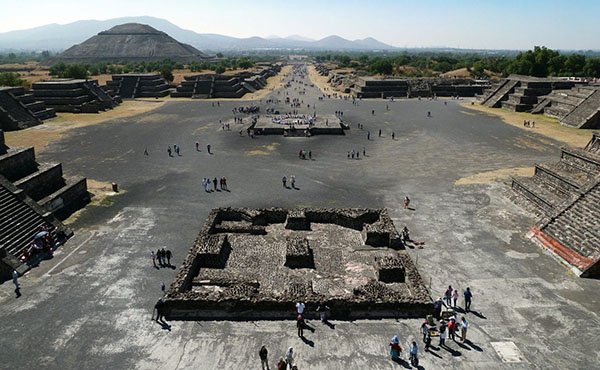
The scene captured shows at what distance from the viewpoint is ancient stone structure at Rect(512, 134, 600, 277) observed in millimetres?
20047

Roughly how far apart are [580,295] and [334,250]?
38.7 feet

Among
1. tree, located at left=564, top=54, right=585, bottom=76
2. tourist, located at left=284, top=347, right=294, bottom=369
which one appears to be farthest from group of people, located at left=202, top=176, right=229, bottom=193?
tree, located at left=564, top=54, right=585, bottom=76

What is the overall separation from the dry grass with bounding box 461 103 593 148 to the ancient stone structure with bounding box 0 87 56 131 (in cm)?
7182

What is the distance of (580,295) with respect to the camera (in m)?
17.4

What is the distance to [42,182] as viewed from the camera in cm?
2683

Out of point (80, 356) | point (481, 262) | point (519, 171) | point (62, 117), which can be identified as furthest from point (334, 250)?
point (62, 117)

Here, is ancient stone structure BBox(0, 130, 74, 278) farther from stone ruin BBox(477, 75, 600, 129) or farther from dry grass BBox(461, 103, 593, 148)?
stone ruin BBox(477, 75, 600, 129)

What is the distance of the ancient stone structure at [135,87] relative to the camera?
8962 centimetres

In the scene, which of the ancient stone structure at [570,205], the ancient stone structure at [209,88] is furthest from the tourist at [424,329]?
the ancient stone structure at [209,88]

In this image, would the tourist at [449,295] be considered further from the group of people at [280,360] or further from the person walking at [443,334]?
the group of people at [280,360]

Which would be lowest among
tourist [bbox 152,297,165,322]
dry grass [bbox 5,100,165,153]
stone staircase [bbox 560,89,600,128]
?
tourist [bbox 152,297,165,322]

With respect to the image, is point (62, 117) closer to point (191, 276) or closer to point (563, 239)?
point (191, 276)

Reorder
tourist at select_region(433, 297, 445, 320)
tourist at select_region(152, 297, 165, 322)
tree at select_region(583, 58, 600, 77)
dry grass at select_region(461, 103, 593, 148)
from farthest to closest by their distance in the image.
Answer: tree at select_region(583, 58, 600, 77)
dry grass at select_region(461, 103, 593, 148)
tourist at select_region(433, 297, 445, 320)
tourist at select_region(152, 297, 165, 322)

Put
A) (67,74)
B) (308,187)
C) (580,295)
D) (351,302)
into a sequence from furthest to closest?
(67,74) < (308,187) < (580,295) < (351,302)
